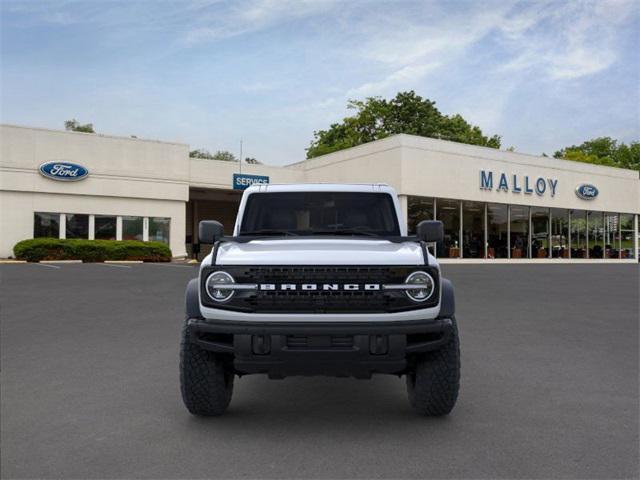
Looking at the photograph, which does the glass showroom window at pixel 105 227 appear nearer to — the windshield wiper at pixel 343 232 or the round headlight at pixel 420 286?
the windshield wiper at pixel 343 232

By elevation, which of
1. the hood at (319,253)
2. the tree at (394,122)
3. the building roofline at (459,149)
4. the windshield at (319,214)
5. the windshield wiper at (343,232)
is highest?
the tree at (394,122)

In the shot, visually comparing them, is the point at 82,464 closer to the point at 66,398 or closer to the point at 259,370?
the point at 259,370

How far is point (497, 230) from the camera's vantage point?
38062 millimetres

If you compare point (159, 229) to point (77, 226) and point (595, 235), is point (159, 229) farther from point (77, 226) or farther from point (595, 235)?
point (595, 235)

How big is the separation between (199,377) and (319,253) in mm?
1286

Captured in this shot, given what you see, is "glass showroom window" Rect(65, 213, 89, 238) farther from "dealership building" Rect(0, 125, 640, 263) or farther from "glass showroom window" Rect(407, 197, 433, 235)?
"glass showroom window" Rect(407, 197, 433, 235)

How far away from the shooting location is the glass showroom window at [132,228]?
33.8 m

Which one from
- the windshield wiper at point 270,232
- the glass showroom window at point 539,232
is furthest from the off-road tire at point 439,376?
the glass showroom window at point 539,232

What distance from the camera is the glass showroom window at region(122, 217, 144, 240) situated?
1330 inches

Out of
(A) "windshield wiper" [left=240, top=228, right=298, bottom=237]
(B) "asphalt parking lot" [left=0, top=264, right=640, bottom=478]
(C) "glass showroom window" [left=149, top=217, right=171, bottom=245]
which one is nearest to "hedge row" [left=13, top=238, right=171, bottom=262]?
(C) "glass showroom window" [left=149, top=217, right=171, bottom=245]

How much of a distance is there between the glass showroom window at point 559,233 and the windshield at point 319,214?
38950 millimetres

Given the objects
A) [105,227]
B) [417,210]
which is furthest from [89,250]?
[417,210]

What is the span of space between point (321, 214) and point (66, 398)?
2.80m

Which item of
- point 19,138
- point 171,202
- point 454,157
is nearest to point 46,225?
point 19,138
